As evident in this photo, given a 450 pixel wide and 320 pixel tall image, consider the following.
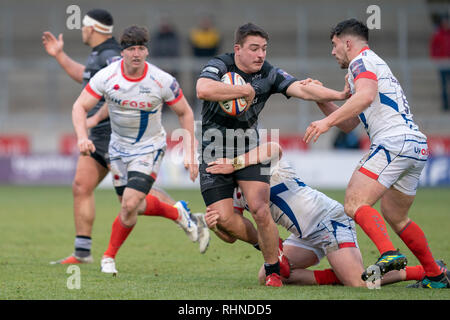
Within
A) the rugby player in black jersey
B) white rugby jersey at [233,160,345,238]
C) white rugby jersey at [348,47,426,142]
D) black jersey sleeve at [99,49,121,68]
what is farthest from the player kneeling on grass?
black jersey sleeve at [99,49,121,68]

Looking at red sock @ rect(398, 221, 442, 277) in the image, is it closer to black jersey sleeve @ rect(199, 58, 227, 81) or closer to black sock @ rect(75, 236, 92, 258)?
black jersey sleeve @ rect(199, 58, 227, 81)

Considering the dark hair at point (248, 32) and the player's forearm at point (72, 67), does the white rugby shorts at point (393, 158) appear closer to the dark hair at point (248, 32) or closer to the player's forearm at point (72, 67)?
the dark hair at point (248, 32)

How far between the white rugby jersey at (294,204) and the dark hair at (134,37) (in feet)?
6.02

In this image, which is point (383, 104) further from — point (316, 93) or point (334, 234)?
point (334, 234)

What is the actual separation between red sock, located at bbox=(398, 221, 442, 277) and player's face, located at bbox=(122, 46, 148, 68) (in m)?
3.12

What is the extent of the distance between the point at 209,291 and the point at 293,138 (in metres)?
14.4

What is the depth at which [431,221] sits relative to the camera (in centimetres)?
1209

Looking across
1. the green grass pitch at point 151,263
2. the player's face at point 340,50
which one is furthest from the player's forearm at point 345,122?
the green grass pitch at point 151,263

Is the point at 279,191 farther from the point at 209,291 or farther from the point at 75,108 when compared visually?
the point at 75,108

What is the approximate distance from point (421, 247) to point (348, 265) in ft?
2.14

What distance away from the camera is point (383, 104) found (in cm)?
648

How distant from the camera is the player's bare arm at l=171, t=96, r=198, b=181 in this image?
7.34 meters

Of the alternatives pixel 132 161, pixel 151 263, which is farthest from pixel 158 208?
pixel 132 161
